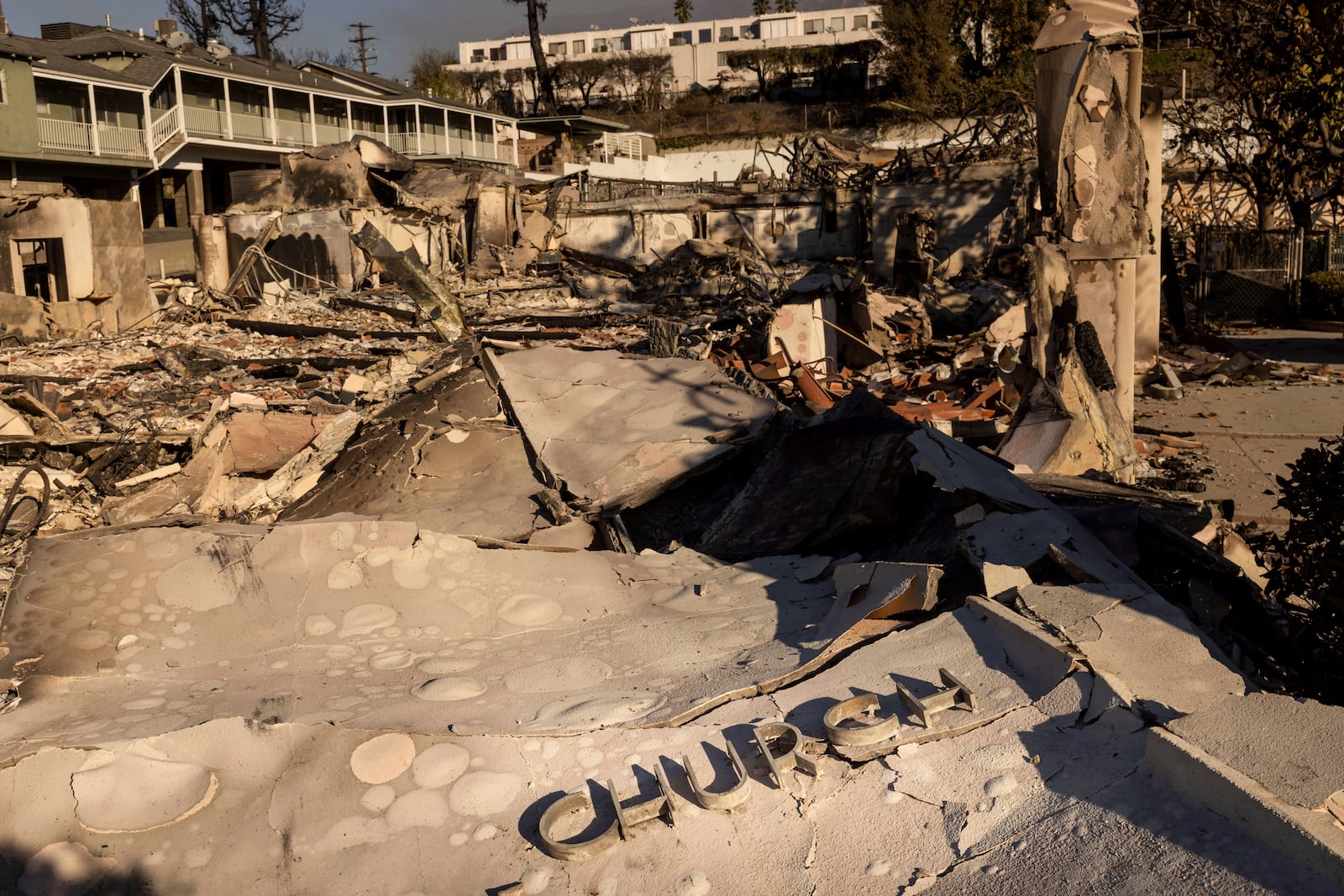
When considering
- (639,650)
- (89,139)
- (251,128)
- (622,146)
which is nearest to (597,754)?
(639,650)

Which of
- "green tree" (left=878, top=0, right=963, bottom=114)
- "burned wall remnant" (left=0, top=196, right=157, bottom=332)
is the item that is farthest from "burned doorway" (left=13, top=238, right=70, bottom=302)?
"green tree" (left=878, top=0, right=963, bottom=114)

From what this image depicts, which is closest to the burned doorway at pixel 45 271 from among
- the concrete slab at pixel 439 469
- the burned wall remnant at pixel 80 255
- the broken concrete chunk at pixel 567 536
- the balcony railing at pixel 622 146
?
the burned wall remnant at pixel 80 255

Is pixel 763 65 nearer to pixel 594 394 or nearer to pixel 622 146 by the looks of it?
pixel 622 146

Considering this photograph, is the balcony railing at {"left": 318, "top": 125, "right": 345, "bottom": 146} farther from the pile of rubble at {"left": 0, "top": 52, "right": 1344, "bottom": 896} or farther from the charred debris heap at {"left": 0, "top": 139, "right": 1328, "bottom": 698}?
the pile of rubble at {"left": 0, "top": 52, "right": 1344, "bottom": 896}

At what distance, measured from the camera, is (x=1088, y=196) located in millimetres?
8422

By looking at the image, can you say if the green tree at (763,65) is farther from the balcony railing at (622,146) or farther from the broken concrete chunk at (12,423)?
the broken concrete chunk at (12,423)

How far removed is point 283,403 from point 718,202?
16.5 meters

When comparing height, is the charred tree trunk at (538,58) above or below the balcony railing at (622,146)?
above

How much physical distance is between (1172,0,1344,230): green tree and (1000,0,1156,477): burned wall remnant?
7.15 meters

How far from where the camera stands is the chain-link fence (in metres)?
16.8

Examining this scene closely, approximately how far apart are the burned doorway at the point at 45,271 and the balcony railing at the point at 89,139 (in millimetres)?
6128

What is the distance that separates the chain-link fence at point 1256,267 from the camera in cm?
1684

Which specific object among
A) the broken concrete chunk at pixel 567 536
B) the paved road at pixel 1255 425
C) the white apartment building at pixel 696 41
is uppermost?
the white apartment building at pixel 696 41

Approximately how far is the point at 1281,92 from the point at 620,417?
45.7 ft
